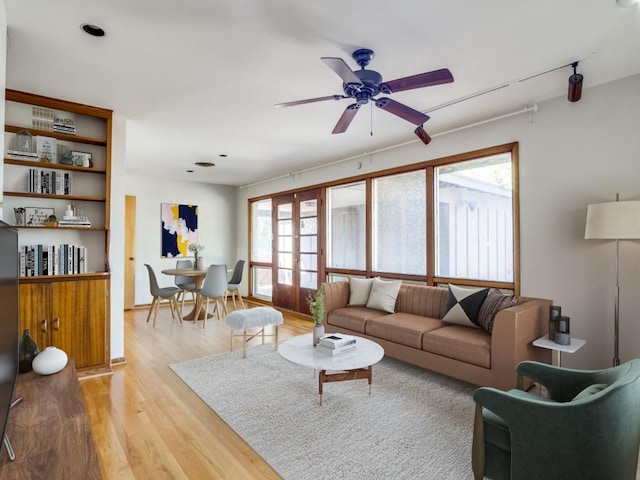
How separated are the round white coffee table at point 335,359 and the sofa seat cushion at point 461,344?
0.54m

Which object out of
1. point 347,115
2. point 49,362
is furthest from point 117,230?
point 347,115

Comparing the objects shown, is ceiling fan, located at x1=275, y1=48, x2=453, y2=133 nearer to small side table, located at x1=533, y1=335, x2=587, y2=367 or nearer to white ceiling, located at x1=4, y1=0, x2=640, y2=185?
white ceiling, located at x1=4, y1=0, x2=640, y2=185

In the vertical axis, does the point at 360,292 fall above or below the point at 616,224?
below

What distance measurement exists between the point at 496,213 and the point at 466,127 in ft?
3.36

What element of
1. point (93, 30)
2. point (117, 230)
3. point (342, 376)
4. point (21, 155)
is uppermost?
point (93, 30)

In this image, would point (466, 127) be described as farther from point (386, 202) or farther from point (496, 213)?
point (386, 202)

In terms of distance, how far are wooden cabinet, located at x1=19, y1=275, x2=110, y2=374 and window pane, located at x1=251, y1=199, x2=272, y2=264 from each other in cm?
412

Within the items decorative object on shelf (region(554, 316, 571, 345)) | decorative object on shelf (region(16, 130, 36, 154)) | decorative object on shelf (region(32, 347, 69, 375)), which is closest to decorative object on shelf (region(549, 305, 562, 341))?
decorative object on shelf (region(554, 316, 571, 345))

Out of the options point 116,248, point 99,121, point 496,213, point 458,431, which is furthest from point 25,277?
Result: point 496,213

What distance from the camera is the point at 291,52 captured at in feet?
7.83

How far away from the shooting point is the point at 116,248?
3619 millimetres

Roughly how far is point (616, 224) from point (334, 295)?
2.84 meters

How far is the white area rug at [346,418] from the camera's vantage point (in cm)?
199

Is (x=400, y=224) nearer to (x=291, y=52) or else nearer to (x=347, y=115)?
(x=347, y=115)
